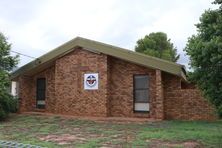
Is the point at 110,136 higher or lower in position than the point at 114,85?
lower

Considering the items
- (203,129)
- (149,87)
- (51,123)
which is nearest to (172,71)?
(149,87)

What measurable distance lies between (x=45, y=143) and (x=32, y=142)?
410mm

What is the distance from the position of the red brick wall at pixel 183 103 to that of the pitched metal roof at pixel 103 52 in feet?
2.97

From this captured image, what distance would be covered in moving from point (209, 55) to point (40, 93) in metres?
13.8

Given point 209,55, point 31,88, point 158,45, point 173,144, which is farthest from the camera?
point 158,45

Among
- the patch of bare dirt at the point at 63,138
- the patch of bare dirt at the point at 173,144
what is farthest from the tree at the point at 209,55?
the patch of bare dirt at the point at 63,138

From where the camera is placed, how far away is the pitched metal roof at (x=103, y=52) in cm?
1612

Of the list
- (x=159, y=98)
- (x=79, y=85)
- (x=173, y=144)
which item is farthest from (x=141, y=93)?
(x=173, y=144)

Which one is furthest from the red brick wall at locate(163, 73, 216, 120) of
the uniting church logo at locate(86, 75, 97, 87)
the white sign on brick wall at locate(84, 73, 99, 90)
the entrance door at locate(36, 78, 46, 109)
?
the entrance door at locate(36, 78, 46, 109)

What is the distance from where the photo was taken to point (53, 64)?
20250 mm

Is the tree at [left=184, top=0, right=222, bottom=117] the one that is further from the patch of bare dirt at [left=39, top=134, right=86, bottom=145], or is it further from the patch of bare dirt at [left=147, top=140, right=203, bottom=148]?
the patch of bare dirt at [left=39, top=134, right=86, bottom=145]

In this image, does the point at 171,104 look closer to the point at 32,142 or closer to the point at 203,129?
the point at 203,129

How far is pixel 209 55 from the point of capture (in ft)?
29.9

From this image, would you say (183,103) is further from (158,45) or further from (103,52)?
(158,45)
